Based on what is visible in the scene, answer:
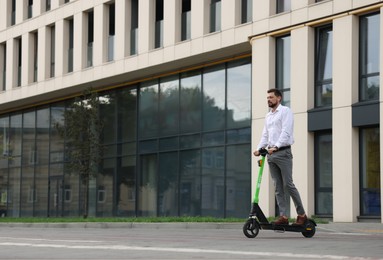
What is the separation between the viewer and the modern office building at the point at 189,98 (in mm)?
20891

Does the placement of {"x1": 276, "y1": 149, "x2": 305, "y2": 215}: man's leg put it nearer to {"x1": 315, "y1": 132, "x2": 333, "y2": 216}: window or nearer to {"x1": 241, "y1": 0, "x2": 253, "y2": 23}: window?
{"x1": 315, "y1": 132, "x2": 333, "y2": 216}: window

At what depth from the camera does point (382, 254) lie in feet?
24.5

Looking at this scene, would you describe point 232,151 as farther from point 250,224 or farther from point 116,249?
point 116,249

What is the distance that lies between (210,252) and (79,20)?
989 inches

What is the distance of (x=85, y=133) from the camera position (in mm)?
28438

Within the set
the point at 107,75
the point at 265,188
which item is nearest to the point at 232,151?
the point at 265,188

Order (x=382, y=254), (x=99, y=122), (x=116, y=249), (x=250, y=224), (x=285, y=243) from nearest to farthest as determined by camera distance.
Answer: (x=382, y=254)
(x=116, y=249)
(x=285, y=243)
(x=250, y=224)
(x=99, y=122)

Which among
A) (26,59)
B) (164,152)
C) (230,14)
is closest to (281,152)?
(230,14)

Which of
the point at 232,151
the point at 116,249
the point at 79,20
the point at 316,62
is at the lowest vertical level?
the point at 116,249

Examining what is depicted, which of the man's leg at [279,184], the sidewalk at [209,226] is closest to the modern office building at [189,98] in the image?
the sidewalk at [209,226]

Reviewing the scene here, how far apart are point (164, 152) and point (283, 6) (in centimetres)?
793

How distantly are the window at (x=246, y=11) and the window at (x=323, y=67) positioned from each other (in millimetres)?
3062

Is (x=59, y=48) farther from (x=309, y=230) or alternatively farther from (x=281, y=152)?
(x=309, y=230)

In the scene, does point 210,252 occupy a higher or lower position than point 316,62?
lower
